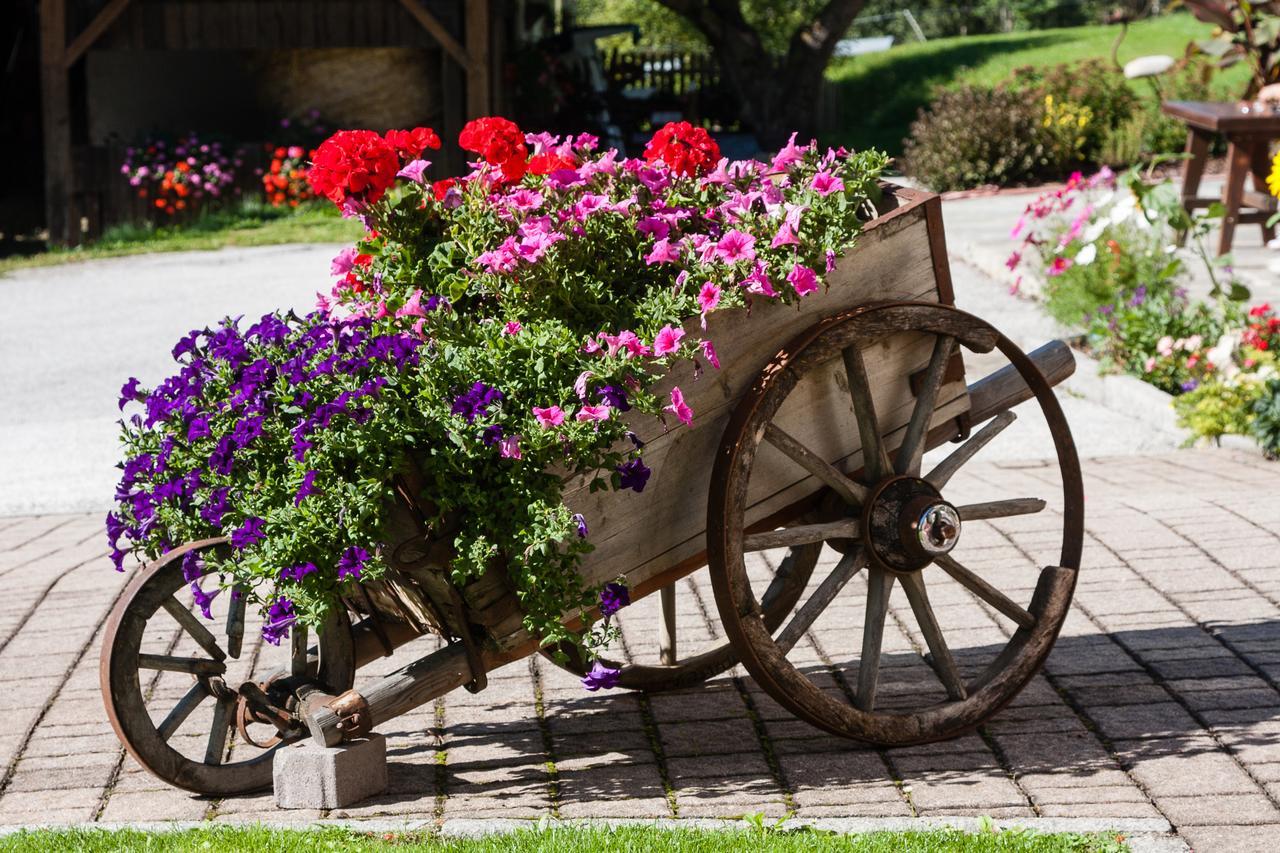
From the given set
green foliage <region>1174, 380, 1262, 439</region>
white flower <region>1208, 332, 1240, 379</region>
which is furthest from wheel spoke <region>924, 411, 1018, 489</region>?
white flower <region>1208, 332, 1240, 379</region>

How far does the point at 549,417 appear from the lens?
9.68 ft

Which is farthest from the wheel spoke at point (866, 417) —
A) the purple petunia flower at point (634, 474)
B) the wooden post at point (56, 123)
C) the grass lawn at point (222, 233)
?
the wooden post at point (56, 123)

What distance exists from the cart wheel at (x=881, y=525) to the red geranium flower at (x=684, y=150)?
18.1 inches

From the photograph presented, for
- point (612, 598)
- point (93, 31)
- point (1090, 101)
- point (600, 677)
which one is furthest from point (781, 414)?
point (1090, 101)

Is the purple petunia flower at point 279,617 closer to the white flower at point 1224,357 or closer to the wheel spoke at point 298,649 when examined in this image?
the wheel spoke at point 298,649

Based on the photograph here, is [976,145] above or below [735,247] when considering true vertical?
above

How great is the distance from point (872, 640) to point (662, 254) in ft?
3.20

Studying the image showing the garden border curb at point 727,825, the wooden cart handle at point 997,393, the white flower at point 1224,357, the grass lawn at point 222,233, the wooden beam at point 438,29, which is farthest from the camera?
the wooden beam at point 438,29

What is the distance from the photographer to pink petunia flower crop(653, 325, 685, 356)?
9.93 ft

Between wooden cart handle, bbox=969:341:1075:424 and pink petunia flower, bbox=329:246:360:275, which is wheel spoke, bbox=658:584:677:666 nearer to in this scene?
wooden cart handle, bbox=969:341:1075:424

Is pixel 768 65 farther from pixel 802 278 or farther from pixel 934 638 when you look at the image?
pixel 802 278

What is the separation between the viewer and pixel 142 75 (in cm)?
1669

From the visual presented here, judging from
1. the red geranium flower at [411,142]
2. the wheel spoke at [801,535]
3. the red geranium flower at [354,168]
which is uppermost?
the red geranium flower at [411,142]

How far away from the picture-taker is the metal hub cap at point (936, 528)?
3.38 m
